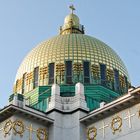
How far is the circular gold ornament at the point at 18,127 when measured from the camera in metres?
30.9

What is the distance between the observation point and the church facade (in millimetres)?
30578

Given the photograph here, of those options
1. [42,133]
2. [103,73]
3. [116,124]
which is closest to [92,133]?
[116,124]

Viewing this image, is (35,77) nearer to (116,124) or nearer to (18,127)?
(18,127)

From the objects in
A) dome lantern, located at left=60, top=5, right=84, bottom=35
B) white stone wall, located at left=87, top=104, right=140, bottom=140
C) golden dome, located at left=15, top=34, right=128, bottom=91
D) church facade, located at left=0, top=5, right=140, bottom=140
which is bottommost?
white stone wall, located at left=87, top=104, right=140, bottom=140

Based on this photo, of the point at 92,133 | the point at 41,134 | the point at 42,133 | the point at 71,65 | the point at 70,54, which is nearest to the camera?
the point at 92,133

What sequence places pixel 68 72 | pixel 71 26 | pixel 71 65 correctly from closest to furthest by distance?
pixel 68 72 → pixel 71 65 → pixel 71 26

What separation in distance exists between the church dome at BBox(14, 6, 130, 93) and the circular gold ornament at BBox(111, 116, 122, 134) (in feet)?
34.6

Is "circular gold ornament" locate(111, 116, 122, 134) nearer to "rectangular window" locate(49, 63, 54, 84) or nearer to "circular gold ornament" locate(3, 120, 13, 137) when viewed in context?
"circular gold ornament" locate(3, 120, 13, 137)

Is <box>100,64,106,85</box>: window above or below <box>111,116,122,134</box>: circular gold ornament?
above

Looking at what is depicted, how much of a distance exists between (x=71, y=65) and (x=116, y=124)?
1272 cm

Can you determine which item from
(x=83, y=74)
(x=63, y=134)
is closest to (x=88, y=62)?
(x=83, y=74)

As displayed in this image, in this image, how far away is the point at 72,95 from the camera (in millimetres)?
38312

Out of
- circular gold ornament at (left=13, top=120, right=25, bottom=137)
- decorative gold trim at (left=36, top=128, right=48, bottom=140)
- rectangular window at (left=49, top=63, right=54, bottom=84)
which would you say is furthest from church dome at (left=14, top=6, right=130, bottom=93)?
circular gold ornament at (left=13, top=120, right=25, bottom=137)

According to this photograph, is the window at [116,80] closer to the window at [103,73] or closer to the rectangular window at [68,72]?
the window at [103,73]
